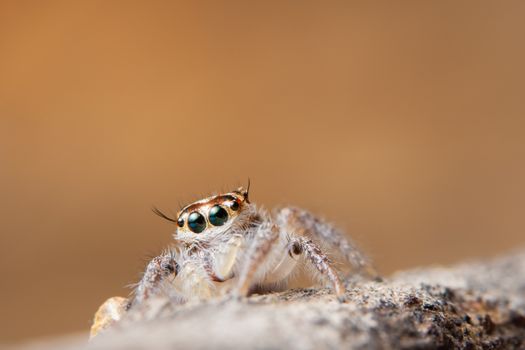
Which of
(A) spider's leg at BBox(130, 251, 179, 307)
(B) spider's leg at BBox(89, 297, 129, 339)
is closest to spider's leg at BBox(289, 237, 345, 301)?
(A) spider's leg at BBox(130, 251, 179, 307)

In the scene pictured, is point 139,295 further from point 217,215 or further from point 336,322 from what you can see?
point 336,322

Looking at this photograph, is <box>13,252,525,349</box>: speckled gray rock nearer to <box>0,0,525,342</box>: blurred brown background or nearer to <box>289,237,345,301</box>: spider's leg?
<box>289,237,345,301</box>: spider's leg

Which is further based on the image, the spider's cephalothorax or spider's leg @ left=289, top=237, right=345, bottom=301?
the spider's cephalothorax

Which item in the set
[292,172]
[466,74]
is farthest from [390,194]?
[466,74]

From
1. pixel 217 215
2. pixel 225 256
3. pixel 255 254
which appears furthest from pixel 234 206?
pixel 255 254

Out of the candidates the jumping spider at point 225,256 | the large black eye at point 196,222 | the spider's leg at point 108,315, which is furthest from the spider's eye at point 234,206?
the spider's leg at point 108,315

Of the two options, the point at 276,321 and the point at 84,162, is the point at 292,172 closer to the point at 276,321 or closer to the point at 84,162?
the point at 84,162

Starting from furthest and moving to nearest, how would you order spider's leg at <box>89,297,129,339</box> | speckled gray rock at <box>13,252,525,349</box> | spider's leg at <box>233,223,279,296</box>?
spider's leg at <box>89,297,129,339</box> → spider's leg at <box>233,223,279,296</box> → speckled gray rock at <box>13,252,525,349</box>
